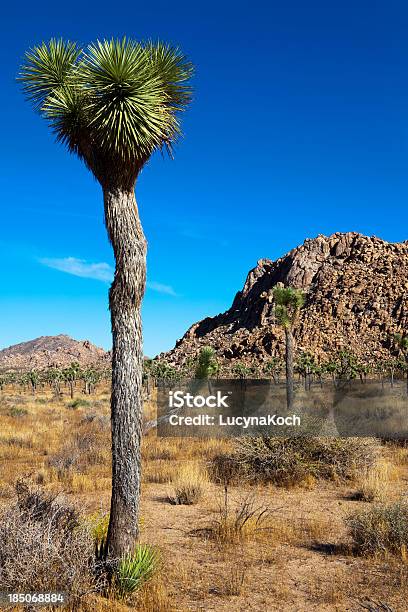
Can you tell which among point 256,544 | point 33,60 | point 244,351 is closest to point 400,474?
point 256,544

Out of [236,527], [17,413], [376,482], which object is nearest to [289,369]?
[376,482]

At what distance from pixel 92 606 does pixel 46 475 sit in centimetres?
842

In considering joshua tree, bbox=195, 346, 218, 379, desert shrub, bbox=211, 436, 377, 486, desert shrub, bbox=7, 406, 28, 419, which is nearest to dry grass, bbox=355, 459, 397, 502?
desert shrub, bbox=211, 436, 377, 486

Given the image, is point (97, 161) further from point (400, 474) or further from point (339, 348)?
point (339, 348)

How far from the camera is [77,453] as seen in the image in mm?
15656

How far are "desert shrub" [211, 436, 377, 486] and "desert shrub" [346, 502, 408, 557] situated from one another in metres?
4.61

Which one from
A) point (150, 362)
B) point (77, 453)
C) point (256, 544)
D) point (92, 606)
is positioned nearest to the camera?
point (92, 606)

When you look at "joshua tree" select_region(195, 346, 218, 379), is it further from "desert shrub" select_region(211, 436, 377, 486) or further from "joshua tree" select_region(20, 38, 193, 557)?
"joshua tree" select_region(20, 38, 193, 557)

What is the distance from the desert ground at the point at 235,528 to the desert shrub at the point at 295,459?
25 centimetres

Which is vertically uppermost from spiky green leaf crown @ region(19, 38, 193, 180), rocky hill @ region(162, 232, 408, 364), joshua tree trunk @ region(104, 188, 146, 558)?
rocky hill @ region(162, 232, 408, 364)

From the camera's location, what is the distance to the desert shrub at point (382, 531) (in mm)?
7949

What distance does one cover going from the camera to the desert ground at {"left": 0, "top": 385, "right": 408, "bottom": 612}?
6.50 meters

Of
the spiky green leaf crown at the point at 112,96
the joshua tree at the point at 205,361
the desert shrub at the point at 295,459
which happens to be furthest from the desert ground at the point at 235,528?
the joshua tree at the point at 205,361

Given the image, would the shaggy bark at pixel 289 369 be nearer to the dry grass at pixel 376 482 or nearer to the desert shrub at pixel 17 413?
the dry grass at pixel 376 482
